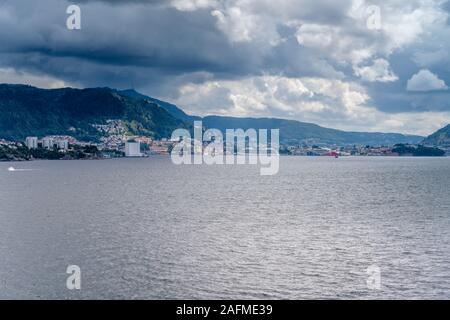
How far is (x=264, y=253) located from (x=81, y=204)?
6182 centimetres

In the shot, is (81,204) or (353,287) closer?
(353,287)

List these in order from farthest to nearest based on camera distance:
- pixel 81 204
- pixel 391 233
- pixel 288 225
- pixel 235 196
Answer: pixel 235 196
pixel 81 204
pixel 288 225
pixel 391 233

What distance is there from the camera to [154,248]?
202 ft

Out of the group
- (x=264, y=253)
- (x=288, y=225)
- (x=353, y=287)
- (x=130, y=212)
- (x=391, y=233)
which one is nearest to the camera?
(x=353, y=287)
